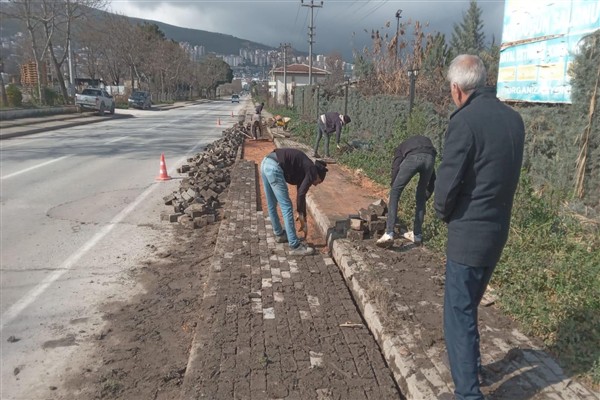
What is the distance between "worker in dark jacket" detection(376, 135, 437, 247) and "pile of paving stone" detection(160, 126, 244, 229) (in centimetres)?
330

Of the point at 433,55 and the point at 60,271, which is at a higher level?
the point at 433,55

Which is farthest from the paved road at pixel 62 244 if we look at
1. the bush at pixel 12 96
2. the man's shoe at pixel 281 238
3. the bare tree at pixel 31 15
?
the bare tree at pixel 31 15

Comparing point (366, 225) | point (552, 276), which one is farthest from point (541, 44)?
point (552, 276)

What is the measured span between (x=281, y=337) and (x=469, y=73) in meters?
2.47

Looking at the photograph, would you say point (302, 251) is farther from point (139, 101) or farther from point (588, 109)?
point (139, 101)

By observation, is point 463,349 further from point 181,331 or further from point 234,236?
point 234,236

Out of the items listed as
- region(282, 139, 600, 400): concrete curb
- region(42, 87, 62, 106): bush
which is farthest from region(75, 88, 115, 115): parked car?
region(282, 139, 600, 400): concrete curb

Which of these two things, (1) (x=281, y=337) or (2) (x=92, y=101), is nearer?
(1) (x=281, y=337)

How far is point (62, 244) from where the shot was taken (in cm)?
664

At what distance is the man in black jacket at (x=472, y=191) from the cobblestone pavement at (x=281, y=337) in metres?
0.71

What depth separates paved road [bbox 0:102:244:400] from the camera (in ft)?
13.5

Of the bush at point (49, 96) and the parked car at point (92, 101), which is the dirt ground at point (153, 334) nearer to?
the parked car at point (92, 101)

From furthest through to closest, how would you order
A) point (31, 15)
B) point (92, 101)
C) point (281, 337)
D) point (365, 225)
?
point (92, 101) → point (31, 15) → point (365, 225) → point (281, 337)

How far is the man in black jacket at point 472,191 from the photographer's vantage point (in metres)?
2.58
